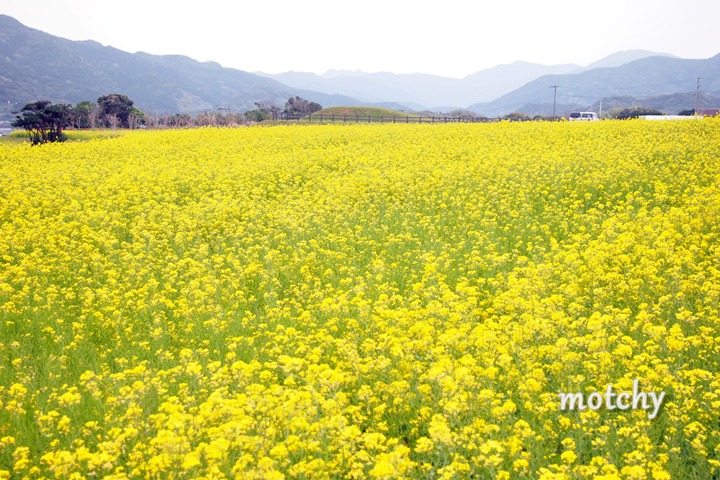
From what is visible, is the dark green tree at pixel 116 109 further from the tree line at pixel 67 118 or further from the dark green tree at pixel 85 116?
the dark green tree at pixel 85 116

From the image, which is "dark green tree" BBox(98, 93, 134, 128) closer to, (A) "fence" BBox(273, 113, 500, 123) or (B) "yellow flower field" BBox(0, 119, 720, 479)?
(A) "fence" BBox(273, 113, 500, 123)

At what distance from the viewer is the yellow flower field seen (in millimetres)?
3842

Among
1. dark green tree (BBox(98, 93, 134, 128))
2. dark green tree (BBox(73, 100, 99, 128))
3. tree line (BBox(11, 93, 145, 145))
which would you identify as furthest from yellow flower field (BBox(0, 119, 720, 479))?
dark green tree (BBox(98, 93, 134, 128))

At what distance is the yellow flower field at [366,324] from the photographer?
3842 mm

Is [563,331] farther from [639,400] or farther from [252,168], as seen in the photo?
[252,168]

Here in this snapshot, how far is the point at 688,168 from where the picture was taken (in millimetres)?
14219

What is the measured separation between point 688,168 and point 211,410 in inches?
569

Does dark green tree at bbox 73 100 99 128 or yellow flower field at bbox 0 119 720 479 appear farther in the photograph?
dark green tree at bbox 73 100 99 128

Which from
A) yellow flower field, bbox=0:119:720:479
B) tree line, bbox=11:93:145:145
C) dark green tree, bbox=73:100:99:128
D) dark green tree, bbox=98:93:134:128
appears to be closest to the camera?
yellow flower field, bbox=0:119:720:479

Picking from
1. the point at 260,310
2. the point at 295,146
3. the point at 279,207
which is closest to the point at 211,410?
the point at 260,310

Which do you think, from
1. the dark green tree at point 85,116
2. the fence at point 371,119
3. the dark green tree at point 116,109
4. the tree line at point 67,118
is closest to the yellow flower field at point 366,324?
the tree line at point 67,118

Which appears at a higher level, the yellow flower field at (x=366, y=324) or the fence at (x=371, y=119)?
the fence at (x=371, y=119)

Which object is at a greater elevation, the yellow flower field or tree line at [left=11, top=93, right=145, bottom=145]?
tree line at [left=11, top=93, right=145, bottom=145]

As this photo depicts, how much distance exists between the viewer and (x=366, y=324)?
19.9 feet
